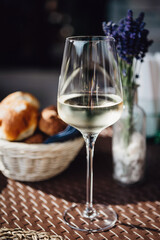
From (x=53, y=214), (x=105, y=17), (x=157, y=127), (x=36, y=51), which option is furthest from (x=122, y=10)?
(x=53, y=214)

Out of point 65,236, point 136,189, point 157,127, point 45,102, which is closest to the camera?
point 65,236

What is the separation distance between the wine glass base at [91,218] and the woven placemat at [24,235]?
0.09m

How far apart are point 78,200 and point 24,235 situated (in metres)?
0.22

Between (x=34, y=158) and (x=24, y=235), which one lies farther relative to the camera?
(x=34, y=158)

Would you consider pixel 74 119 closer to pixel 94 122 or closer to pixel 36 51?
pixel 94 122

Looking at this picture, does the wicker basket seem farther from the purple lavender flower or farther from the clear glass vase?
the purple lavender flower

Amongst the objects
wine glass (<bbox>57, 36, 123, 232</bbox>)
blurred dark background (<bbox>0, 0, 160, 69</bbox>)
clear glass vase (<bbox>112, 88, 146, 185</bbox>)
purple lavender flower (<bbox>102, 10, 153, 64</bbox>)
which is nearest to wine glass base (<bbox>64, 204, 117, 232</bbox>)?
wine glass (<bbox>57, 36, 123, 232</bbox>)

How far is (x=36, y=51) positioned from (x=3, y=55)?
42 centimetres

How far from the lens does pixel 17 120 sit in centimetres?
88

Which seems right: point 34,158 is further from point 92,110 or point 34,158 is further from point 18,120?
point 92,110

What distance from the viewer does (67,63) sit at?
2.20 ft

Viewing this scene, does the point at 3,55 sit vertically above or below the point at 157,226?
above

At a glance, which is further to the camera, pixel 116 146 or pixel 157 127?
pixel 157 127

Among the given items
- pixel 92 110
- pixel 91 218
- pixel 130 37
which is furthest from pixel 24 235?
pixel 130 37
